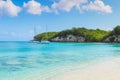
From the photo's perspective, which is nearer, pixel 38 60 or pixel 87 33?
pixel 38 60

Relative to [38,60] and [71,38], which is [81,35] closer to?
[71,38]

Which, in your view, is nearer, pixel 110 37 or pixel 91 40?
pixel 110 37

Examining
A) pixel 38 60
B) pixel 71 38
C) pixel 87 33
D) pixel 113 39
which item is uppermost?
pixel 87 33

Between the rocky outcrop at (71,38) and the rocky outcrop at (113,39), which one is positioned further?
the rocky outcrop at (71,38)

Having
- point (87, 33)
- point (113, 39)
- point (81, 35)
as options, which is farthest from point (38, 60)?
point (87, 33)

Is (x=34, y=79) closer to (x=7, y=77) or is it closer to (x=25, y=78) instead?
(x=25, y=78)

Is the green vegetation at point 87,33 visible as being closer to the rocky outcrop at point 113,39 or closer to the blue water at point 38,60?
the rocky outcrop at point 113,39

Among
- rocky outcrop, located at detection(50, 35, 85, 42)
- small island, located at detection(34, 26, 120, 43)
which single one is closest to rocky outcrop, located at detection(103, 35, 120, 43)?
small island, located at detection(34, 26, 120, 43)

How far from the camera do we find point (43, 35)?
17138 centimetres

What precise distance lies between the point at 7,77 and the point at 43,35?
160 metres

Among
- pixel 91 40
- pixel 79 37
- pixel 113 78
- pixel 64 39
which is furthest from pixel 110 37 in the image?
pixel 113 78

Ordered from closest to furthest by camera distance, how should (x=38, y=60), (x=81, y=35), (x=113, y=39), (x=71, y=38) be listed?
(x=38, y=60), (x=113, y=39), (x=81, y=35), (x=71, y=38)

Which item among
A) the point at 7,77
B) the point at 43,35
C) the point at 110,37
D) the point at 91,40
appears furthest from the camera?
the point at 43,35

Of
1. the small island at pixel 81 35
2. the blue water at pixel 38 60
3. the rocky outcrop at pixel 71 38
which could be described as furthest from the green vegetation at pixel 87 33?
the blue water at pixel 38 60
